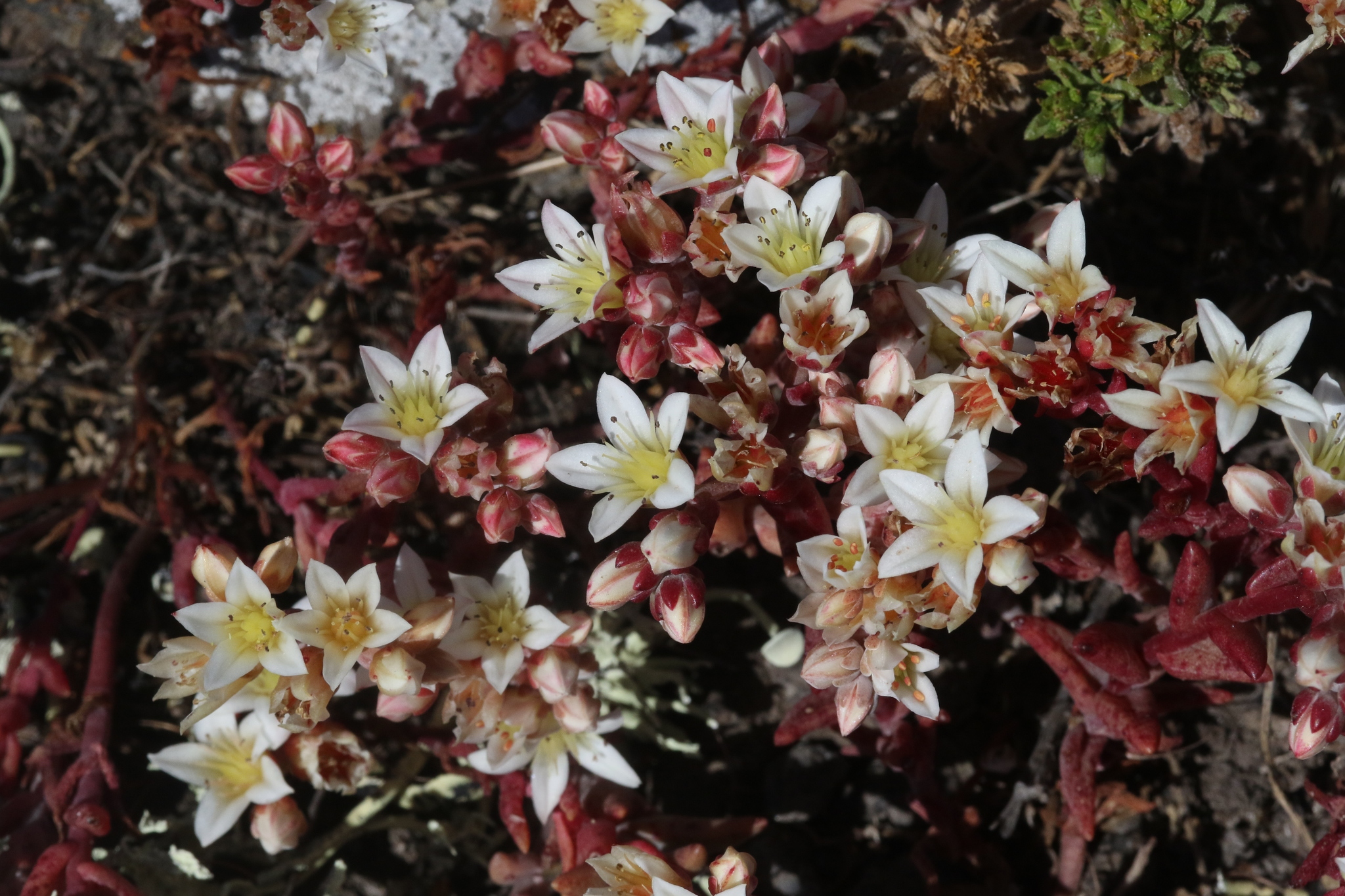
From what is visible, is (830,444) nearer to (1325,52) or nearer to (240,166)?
(240,166)

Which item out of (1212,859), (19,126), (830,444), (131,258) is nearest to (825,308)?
(830,444)

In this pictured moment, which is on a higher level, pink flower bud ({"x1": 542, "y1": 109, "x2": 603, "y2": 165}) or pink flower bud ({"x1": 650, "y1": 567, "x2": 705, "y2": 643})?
pink flower bud ({"x1": 542, "y1": 109, "x2": 603, "y2": 165})

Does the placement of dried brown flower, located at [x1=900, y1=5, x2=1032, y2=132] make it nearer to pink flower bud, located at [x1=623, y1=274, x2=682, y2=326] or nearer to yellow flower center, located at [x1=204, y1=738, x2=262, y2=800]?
pink flower bud, located at [x1=623, y1=274, x2=682, y2=326]

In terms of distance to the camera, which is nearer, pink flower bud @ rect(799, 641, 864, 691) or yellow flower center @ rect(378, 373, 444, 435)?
pink flower bud @ rect(799, 641, 864, 691)

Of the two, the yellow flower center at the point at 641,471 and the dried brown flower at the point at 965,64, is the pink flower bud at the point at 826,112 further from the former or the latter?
the yellow flower center at the point at 641,471

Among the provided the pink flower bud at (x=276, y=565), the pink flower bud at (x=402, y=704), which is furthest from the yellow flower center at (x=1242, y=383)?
the pink flower bud at (x=276, y=565)

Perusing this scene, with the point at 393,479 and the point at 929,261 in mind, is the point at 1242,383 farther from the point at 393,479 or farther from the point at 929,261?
the point at 393,479

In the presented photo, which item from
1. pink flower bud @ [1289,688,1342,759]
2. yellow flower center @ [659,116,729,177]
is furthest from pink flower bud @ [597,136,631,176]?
pink flower bud @ [1289,688,1342,759]
